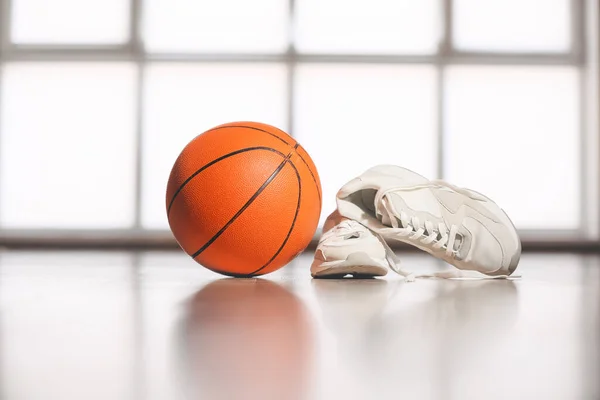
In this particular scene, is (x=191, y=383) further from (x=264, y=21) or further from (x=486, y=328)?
(x=264, y=21)

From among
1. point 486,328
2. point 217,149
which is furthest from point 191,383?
point 217,149

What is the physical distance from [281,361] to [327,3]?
412cm

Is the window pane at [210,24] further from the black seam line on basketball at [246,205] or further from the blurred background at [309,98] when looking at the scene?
the black seam line on basketball at [246,205]

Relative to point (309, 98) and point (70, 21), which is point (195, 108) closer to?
point (309, 98)

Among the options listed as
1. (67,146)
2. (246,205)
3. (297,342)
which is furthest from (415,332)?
(67,146)

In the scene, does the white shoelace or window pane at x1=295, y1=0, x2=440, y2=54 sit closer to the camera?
the white shoelace

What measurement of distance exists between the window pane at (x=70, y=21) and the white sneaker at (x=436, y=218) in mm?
3209

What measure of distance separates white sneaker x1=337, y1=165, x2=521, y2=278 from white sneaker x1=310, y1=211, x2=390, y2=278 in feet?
0.13

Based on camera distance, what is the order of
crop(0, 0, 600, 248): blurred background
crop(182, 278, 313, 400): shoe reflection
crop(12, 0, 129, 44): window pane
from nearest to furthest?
crop(182, 278, 313, 400): shoe reflection, crop(0, 0, 600, 248): blurred background, crop(12, 0, 129, 44): window pane

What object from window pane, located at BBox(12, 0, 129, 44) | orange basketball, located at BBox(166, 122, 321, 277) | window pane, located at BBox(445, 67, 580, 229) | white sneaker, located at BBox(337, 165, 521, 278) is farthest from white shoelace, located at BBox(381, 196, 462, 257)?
window pane, located at BBox(12, 0, 129, 44)

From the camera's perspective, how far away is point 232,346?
870 millimetres

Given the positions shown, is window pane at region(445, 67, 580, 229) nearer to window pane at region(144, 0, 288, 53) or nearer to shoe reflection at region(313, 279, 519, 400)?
window pane at region(144, 0, 288, 53)

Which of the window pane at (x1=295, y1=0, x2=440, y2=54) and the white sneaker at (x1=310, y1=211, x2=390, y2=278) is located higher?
the window pane at (x1=295, y1=0, x2=440, y2=54)

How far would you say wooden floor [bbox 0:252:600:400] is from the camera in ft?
2.11
